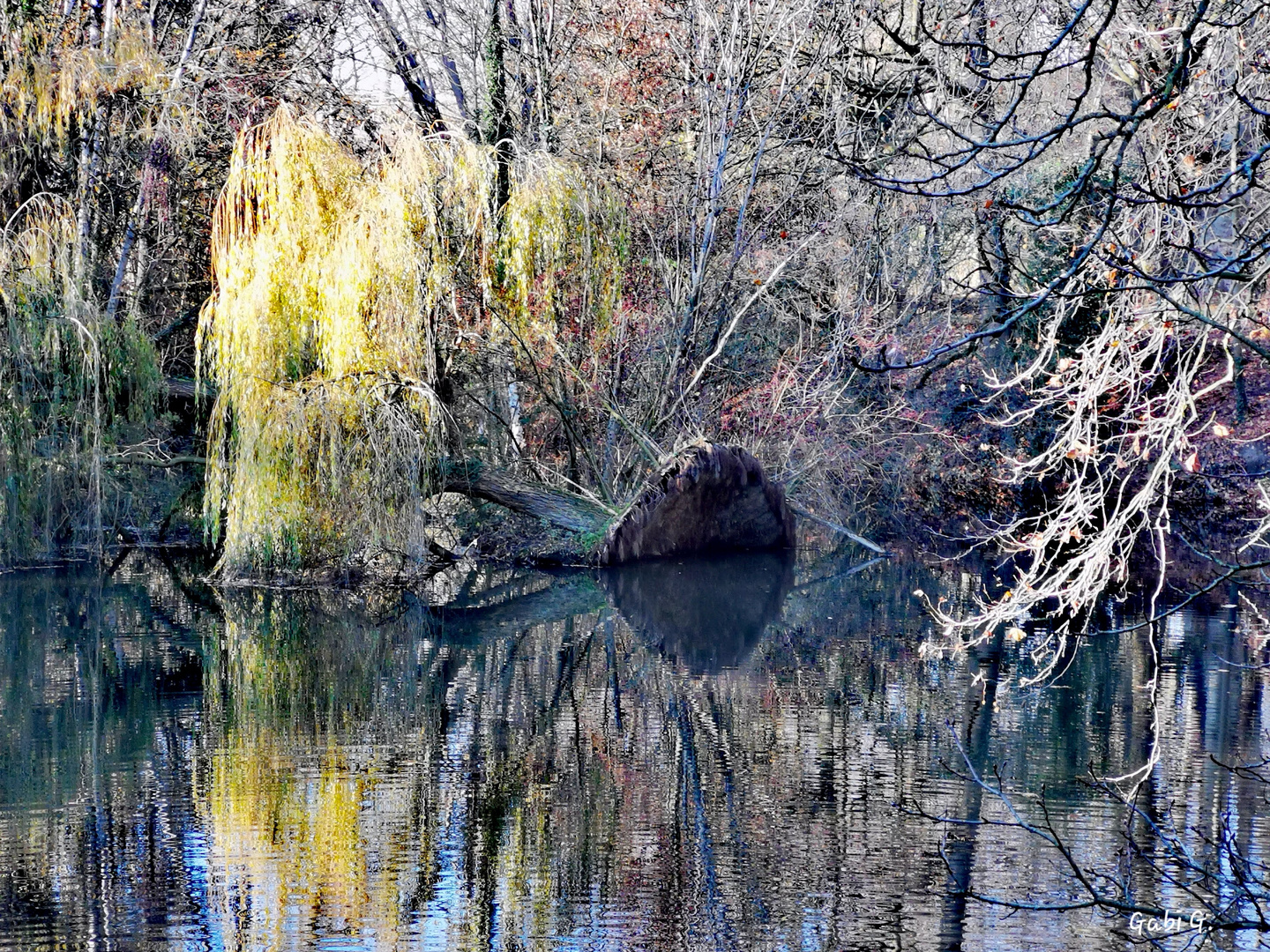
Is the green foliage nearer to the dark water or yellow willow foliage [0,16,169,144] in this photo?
yellow willow foliage [0,16,169,144]

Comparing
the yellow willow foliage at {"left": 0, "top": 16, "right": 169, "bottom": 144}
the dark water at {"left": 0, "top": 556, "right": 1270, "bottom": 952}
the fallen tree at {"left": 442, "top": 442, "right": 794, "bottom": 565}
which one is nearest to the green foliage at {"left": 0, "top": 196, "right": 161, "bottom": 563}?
the yellow willow foliage at {"left": 0, "top": 16, "right": 169, "bottom": 144}

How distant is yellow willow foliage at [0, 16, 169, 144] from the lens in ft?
44.3

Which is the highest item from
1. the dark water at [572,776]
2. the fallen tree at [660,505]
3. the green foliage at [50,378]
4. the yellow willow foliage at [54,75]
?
the yellow willow foliage at [54,75]

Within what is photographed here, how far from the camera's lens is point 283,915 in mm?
4469

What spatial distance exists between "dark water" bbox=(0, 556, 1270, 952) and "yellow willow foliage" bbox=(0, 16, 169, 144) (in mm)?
4972

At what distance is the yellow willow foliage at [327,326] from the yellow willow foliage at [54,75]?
186 centimetres

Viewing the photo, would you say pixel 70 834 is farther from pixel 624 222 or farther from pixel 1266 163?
pixel 624 222

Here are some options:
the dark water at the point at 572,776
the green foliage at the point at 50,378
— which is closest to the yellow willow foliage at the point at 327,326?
the green foliage at the point at 50,378

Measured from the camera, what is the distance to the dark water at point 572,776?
14.8ft

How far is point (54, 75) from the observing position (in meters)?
13.6

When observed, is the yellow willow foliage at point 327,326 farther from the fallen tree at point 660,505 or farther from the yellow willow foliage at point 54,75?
the yellow willow foliage at point 54,75

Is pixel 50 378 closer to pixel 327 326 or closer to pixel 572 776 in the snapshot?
pixel 327 326

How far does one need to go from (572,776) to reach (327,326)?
301 inches

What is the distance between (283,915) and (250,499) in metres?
8.33
